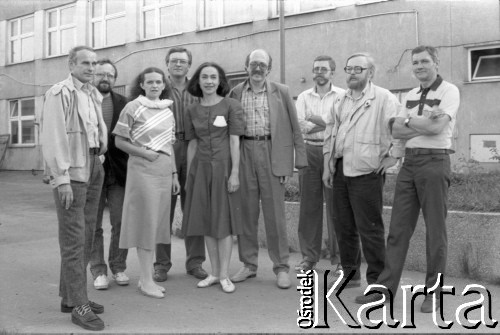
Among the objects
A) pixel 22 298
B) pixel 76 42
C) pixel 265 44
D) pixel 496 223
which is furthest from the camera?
pixel 76 42

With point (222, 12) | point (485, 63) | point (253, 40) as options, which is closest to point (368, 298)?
point (485, 63)

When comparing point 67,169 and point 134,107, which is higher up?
point 134,107

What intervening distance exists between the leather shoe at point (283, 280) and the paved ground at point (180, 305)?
0.20ft

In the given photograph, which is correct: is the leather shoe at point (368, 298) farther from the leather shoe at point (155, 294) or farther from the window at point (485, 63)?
the window at point (485, 63)

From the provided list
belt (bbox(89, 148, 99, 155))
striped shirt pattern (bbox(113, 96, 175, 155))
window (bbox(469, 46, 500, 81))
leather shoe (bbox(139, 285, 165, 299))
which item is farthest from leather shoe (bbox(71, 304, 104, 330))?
window (bbox(469, 46, 500, 81))

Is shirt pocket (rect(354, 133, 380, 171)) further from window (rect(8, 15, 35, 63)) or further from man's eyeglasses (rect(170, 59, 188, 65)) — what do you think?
window (rect(8, 15, 35, 63))

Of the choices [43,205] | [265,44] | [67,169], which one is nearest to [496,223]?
[67,169]

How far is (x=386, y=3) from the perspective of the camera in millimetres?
13586

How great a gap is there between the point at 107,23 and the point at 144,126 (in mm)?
15831

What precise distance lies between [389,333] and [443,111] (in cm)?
162

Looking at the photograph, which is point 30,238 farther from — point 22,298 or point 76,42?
point 76,42

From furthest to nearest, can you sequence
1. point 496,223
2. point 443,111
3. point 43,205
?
1. point 43,205
2. point 496,223
3. point 443,111

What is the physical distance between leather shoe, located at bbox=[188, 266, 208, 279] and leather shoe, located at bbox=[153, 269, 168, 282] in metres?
0.26

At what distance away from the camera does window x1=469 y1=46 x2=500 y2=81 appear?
1255 cm
